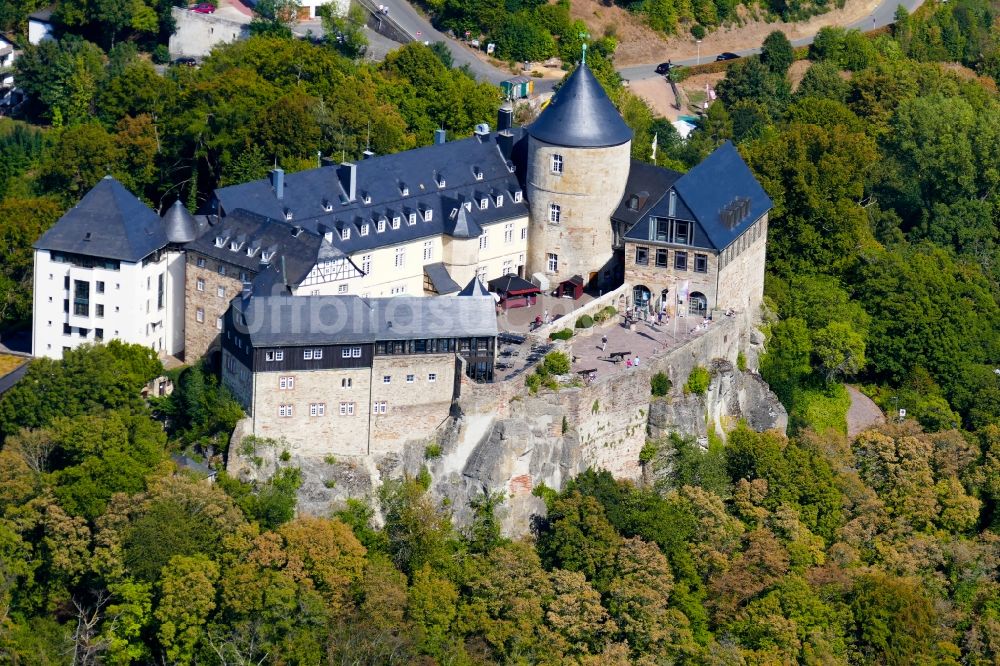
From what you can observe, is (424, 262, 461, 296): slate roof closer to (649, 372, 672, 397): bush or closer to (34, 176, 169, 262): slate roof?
(649, 372, 672, 397): bush

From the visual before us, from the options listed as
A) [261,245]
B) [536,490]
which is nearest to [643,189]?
[536,490]

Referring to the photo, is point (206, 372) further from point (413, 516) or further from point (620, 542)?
point (620, 542)

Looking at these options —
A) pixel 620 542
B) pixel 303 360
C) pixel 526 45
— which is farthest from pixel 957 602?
pixel 526 45

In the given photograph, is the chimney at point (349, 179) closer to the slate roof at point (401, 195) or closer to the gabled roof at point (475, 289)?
the slate roof at point (401, 195)

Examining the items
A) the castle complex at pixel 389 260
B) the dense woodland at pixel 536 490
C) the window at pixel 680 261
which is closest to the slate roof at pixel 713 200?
the castle complex at pixel 389 260

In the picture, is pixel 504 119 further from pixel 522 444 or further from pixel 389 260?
pixel 522 444

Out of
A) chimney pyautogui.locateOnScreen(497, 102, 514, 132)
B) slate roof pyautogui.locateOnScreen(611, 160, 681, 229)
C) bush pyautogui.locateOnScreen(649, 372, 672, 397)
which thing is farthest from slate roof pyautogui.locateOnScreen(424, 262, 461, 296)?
chimney pyautogui.locateOnScreen(497, 102, 514, 132)

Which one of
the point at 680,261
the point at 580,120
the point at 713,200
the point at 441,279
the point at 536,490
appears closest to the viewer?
the point at 536,490
